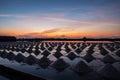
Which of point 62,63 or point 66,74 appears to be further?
point 62,63

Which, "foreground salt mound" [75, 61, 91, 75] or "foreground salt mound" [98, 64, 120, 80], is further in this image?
"foreground salt mound" [75, 61, 91, 75]

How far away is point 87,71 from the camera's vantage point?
12727mm

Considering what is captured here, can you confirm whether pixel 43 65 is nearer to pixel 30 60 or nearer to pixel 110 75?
pixel 30 60

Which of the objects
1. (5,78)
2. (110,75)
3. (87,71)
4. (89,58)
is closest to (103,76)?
(110,75)

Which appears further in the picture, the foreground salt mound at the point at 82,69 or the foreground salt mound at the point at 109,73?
the foreground salt mound at the point at 82,69

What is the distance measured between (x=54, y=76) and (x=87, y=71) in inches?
94.0

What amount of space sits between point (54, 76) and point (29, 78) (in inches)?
108

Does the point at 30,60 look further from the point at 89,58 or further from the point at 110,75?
the point at 110,75

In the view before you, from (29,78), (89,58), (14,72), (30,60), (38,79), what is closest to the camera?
(38,79)

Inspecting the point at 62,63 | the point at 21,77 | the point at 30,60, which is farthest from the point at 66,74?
the point at 30,60

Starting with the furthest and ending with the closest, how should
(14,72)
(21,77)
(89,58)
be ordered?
(89,58) < (14,72) < (21,77)

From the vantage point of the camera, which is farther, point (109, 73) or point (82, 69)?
point (82, 69)

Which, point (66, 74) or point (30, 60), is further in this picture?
point (30, 60)

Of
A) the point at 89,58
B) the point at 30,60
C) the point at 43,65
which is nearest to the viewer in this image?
the point at 43,65
